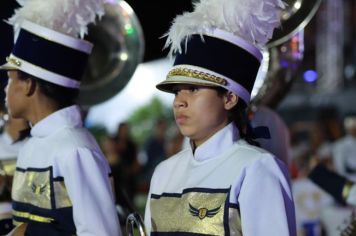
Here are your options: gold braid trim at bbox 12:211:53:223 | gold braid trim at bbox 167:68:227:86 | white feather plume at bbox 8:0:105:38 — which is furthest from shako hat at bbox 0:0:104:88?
gold braid trim at bbox 167:68:227:86

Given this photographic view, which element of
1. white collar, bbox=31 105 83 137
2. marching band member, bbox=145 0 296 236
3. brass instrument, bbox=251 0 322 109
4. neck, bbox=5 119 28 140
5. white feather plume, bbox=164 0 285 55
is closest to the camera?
marching band member, bbox=145 0 296 236

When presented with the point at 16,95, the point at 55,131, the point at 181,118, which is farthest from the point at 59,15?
the point at 181,118

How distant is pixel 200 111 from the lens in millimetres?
3248

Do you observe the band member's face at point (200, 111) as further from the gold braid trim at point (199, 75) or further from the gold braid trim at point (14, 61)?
the gold braid trim at point (14, 61)

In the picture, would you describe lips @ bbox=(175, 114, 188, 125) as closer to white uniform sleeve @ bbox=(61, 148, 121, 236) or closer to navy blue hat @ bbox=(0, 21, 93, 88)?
white uniform sleeve @ bbox=(61, 148, 121, 236)

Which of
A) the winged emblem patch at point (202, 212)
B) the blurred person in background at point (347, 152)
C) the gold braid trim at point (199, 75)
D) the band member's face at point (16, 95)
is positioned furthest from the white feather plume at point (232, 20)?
the blurred person in background at point (347, 152)

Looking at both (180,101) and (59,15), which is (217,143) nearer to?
(180,101)

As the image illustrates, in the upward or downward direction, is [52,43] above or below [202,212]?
above

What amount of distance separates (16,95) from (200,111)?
3.35 feet

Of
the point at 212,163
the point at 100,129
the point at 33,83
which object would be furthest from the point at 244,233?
the point at 100,129

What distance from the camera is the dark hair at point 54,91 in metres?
3.79

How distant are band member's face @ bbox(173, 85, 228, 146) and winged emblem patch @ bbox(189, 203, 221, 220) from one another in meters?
0.30

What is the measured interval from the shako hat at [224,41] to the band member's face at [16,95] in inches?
32.0

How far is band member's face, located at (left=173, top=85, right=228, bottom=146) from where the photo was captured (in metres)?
3.25
